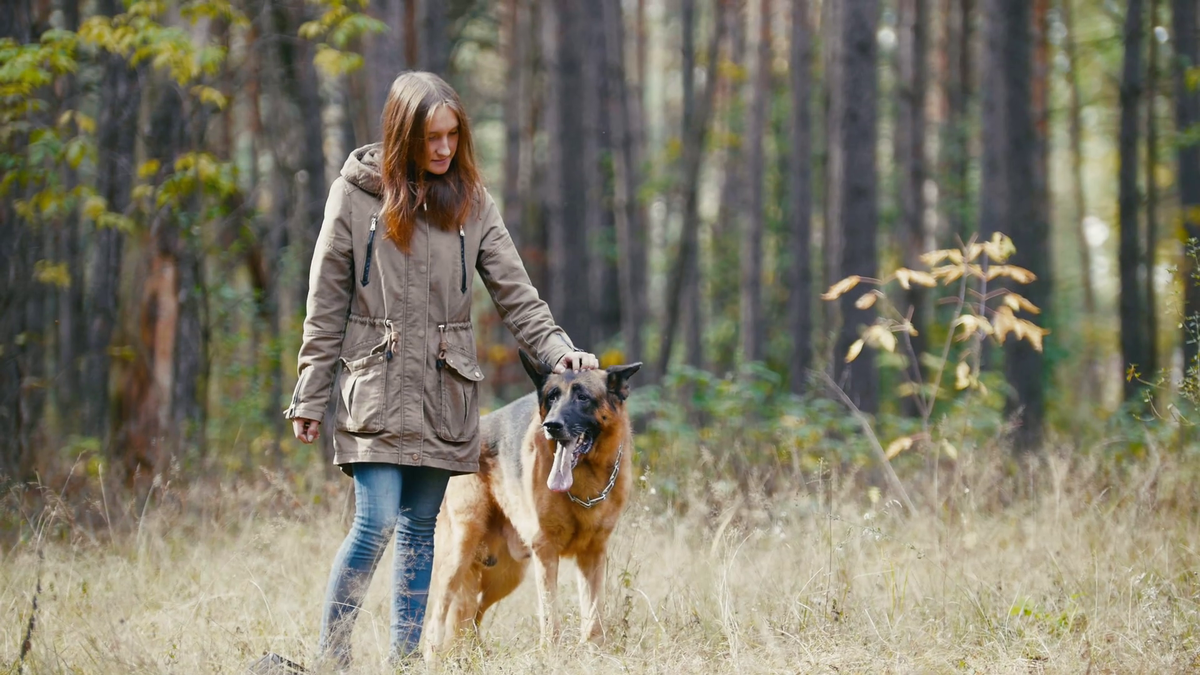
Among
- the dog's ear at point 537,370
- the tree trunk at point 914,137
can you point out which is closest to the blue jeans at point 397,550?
the dog's ear at point 537,370

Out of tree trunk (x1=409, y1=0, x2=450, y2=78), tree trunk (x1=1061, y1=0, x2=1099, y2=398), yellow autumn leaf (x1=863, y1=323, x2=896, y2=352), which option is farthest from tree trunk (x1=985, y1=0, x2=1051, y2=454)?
tree trunk (x1=1061, y1=0, x2=1099, y2=398)

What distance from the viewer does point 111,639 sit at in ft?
13.5

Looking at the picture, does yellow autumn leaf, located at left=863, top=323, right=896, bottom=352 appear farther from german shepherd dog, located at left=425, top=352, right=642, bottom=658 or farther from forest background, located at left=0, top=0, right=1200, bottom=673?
german shepherd dog, located at left=425, top=352, right=642, bottom=658

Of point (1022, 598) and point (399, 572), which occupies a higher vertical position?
point (399, 572)

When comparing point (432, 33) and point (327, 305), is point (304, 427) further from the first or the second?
point (432, 33)

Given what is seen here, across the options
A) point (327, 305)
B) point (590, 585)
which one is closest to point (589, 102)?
point (590, 585)

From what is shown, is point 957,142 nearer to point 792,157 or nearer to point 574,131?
point 792,157

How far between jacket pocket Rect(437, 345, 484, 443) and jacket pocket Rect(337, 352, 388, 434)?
23 centimetres

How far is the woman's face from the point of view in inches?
159

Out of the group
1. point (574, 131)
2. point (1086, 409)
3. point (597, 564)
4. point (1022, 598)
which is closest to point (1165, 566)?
point (1022, 598)

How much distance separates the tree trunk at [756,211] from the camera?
1855 centimetres

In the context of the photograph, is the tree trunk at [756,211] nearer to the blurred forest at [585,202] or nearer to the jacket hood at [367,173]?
the blurred forest at [585,202]

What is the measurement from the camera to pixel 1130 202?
14211 millimetres

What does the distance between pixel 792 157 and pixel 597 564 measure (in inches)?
601
